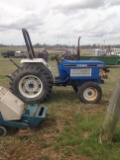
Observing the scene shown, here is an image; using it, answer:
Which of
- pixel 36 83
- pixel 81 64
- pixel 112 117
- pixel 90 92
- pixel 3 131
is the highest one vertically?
pixel 81 64

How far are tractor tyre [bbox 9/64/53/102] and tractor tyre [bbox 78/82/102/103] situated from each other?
2.98 ft

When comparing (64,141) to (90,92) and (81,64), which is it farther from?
(81,64)

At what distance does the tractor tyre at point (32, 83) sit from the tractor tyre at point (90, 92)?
91 cm

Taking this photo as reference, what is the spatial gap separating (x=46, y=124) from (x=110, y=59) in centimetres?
1798

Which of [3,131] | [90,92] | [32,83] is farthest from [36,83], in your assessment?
[3,131]

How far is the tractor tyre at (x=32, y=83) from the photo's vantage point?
7.50m

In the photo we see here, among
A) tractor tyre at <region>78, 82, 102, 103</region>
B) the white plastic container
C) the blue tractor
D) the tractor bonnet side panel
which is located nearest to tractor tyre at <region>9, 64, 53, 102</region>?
the blue tractor

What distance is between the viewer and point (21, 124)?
4988mm

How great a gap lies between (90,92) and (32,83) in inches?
65.3

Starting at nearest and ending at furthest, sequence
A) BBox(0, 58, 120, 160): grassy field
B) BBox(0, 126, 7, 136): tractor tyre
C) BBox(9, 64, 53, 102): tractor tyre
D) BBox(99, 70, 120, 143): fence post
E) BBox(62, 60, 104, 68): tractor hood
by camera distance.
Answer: BBox(0, 58, 120, 160): grassy field
BBox(99, 70, 120, 143): fence post
BBox(0, 126, 7, 136): tractor tyre
BBox(9, 64, 53, 102): tractor tyre
BBox(62, 60, 104, 68): tractor hood

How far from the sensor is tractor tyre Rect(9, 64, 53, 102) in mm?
7504

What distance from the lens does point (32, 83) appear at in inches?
300

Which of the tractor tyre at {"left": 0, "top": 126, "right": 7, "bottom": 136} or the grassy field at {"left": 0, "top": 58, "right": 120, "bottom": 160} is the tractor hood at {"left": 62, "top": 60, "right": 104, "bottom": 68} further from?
the tractor tyre at {"left": 0, "top": 126, "right": 7, "bottom": 136}

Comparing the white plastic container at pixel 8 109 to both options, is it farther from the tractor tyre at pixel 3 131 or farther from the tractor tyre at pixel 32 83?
the tractor tyre at pixel 32 83
